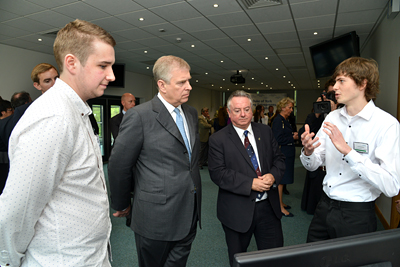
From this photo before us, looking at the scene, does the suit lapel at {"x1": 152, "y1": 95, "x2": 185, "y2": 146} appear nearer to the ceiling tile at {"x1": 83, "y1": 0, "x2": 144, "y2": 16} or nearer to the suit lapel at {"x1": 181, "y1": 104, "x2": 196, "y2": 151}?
the suit lapel at {"x1": 181, "y1": 104, "x2": 196, "y2": 151}

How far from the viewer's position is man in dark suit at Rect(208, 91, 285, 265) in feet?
5.77

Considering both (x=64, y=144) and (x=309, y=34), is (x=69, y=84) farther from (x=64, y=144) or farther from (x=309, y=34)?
(x=309, y=34)

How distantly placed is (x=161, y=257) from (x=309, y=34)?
514cm

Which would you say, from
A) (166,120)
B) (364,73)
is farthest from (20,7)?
(364,73)

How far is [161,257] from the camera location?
1569 mm

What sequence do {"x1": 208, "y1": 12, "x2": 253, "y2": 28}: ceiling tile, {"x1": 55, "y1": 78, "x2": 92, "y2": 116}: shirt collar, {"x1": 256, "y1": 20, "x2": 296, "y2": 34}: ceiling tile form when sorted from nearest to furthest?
{"x1": 55, "y1": 78, "x2": 92, "y2": 116}: shirt collar → {"x1": 208, "y1": 12, "x2": 253, "y2": 28}: ceiling tile → {"x1": 256, "y1": 20, "x2": 296, "y2": 34}: ceiling tile

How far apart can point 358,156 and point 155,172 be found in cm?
111

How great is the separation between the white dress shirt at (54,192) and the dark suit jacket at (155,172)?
49 cm

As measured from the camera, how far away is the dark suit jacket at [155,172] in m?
1.50

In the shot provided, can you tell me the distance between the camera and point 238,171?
184cm

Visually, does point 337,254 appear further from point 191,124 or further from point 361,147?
point 191,124

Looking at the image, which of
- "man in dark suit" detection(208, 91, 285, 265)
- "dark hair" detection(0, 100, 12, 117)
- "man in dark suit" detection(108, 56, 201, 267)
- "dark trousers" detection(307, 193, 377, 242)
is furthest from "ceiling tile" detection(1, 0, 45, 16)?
"dark trousers" detection(307, 193, 377, 242)

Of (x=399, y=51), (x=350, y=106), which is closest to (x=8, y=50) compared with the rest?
(x=350, y=106)

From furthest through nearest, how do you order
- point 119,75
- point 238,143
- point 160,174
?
1. point 119,75
2. point 238,143
3. point 160,174
